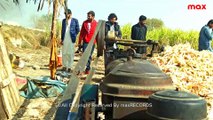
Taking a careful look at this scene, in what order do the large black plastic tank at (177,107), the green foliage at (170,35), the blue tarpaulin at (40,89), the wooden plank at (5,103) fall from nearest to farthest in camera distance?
the large black plastic tank at (177,107) → the wooden plank at (5,103) → the blue tarpaulin at (40,89) → the green foliage at (170,35)

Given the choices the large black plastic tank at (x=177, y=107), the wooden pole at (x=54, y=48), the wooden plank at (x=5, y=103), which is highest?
the wooden pole at (x=54, y=48)

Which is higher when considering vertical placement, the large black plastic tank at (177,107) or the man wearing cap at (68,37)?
the man wearing cap at (68,37)

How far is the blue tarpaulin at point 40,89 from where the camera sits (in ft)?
23.0

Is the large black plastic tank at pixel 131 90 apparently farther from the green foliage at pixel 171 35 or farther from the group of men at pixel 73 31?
the green foliage at pixel 171 35

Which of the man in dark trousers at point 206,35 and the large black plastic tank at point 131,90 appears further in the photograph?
the man in dark trousers at point 206,35

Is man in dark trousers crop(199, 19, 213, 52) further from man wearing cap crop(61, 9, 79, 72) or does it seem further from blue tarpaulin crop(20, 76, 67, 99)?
blue tarpaulin crop(20, 76, 67, 99)

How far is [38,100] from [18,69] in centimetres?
399

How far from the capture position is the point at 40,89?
→ 7047mm

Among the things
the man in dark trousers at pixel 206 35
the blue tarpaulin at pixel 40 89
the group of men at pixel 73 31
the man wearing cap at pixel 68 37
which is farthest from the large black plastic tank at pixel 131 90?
the man in dark trousers at pixel 206 35

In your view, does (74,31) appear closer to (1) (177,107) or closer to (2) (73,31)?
(2) (73,31)

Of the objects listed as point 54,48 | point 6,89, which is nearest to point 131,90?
point 6,89

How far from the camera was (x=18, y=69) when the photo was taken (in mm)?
10516

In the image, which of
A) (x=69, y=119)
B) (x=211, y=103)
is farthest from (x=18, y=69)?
(x=69, y=119)

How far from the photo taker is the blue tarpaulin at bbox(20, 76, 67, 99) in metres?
7.02
